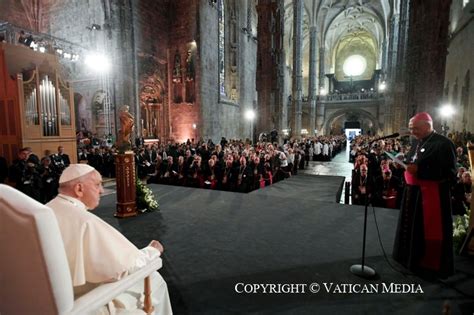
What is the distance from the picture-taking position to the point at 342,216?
5055 mm

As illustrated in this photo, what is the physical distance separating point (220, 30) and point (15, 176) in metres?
20.1

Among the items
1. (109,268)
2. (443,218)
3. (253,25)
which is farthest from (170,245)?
(253,25)

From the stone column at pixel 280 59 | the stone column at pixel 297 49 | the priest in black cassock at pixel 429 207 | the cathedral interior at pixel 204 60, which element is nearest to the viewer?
the priest in black cassock at pixel 429 207

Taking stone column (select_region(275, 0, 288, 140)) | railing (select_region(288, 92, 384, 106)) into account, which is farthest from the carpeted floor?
railing (select_region(288, 92, 384, 106))

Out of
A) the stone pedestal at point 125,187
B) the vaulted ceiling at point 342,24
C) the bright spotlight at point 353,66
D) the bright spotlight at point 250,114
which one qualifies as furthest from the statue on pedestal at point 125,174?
the bright spotlight at point 353,66

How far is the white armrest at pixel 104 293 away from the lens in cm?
138

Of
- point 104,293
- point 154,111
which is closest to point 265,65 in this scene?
point 154,111

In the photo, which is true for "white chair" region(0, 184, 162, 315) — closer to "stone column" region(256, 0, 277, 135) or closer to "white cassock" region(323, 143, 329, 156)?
"stone column" region(256, 0, 277, 135)

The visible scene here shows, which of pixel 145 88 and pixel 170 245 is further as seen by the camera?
pixel 145 88

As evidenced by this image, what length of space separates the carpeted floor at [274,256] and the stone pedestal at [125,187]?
0.76ft

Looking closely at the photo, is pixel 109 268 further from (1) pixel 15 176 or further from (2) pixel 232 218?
(1) pixel 15 176

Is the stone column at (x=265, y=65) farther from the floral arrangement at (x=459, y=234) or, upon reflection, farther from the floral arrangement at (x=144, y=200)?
the floral arrangement at (x=459, y=234)

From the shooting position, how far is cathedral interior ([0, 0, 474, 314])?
10.4 feet

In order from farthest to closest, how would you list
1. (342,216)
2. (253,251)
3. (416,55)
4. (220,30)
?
(220,30)
(416,55)
(342,216)
(253,251)
